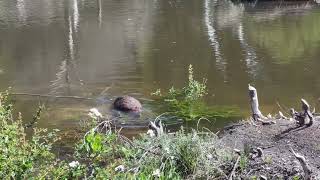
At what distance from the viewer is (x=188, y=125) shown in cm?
976

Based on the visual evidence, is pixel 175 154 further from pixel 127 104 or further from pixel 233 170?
pixel 127 104

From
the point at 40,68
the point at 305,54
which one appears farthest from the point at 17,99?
the point at 305,54

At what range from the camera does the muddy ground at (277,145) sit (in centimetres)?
594

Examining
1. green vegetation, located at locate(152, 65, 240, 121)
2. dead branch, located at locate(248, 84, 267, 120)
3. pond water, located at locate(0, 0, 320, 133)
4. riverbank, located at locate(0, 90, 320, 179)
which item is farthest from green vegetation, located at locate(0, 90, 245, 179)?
pond water, located at locate(0, 0, 320, 133)

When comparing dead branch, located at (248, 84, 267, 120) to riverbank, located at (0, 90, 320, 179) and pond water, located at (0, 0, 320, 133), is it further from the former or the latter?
pond water, located at (0, 0, 320, 133)

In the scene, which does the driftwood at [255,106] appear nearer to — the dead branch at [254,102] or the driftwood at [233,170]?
the dead branch at [254,102]

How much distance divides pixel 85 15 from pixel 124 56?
7204 millimetres

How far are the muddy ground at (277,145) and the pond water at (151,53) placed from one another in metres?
2.57

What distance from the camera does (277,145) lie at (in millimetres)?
6633

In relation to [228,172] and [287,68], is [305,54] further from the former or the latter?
[228,172]

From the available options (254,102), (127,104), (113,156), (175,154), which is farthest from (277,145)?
(127,104)

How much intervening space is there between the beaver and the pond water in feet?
0.57

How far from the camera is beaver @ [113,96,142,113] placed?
1074cm

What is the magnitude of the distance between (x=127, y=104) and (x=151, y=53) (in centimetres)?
520
